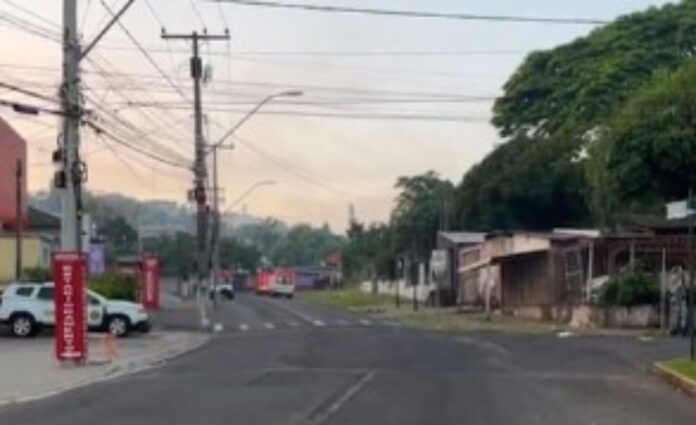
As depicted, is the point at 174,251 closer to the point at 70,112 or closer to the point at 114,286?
the point at 114,286

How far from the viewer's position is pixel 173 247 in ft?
529

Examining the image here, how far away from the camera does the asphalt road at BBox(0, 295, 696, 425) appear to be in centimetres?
1970

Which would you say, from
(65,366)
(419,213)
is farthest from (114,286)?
(419,213)

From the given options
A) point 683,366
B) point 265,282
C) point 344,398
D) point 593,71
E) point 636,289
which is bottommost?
point 344,398

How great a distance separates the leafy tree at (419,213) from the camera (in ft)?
410

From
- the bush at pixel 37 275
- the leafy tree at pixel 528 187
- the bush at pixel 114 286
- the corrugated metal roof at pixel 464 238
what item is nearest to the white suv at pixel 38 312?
the bush at pixel 114 286

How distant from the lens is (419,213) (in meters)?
127

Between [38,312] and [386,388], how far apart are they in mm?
26111

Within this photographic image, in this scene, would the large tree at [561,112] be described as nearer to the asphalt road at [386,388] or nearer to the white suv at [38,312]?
the white suv at [38,312]

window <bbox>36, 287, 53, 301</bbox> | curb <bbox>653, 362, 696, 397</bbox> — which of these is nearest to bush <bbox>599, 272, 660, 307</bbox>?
curb <bbox>653, 362, 696, 397</bbox>

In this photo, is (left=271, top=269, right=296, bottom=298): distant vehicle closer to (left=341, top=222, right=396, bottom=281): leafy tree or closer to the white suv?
(left=341, top=222, right=396, bottom=281): leafy tree

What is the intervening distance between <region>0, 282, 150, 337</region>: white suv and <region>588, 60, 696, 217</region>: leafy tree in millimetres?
16329

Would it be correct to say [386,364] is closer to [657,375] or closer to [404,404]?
[657,375]

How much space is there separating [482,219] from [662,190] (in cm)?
5130
